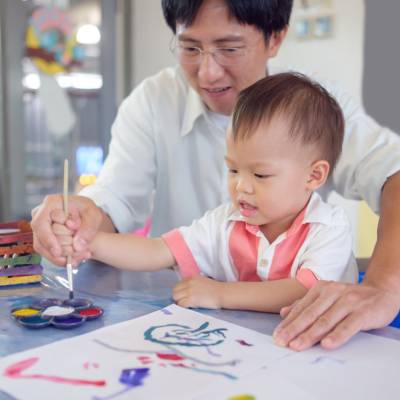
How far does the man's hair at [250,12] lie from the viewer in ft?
3.72

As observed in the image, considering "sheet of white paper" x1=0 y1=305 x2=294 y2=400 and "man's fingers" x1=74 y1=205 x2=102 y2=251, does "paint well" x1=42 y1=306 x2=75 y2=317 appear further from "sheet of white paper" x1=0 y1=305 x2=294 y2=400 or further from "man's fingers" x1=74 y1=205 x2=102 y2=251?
"man's fingers" x1=74 y1=205 x2=102 y2=251

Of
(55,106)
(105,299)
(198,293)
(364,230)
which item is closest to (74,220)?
(105,299)

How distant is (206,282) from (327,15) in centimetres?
221

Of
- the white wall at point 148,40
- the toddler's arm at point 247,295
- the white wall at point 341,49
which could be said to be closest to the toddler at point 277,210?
the toddler's arm at point 247,295

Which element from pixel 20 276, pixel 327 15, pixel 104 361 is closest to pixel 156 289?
pixel 20 276

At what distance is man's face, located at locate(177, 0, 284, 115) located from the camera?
3.75 feet

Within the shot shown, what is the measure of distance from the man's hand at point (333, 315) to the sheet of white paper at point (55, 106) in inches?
124

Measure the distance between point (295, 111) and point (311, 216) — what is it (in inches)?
6.7

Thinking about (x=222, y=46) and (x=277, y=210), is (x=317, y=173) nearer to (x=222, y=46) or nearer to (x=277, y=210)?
(x=277, y=210)

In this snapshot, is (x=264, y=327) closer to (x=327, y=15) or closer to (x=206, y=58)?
(x=206, y=58)

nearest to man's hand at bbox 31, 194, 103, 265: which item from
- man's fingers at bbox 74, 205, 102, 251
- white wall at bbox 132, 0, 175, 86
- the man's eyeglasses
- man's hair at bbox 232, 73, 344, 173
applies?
man's fingers at bbox 74, 205, 102, 251

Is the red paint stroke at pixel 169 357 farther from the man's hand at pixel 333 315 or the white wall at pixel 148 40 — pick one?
the white wall at pixel 148 40

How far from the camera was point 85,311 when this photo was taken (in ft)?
2.65

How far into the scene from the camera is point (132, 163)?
1435mm
